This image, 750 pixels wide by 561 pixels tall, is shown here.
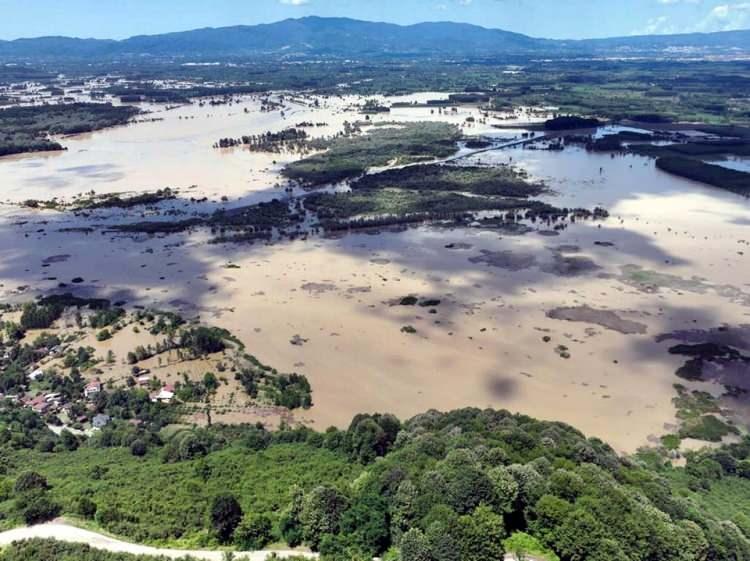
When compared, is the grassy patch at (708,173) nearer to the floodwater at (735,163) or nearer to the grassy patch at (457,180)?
the floodwater at (735,163)

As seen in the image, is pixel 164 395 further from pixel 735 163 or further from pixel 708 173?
pixel 735 163

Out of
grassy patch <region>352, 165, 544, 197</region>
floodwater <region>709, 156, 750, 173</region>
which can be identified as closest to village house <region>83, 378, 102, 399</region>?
grassy patch <region>352, 165, 544, 197</region>

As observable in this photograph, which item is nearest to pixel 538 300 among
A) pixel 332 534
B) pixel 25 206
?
pixel 332 534

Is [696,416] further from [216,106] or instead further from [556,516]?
[216,106]

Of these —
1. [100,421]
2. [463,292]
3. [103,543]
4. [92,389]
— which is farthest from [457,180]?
[103,543]

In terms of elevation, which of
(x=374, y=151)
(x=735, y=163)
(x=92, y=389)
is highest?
(x=374, y=151)

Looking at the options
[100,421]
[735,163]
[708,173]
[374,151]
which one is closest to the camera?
[100,421]
